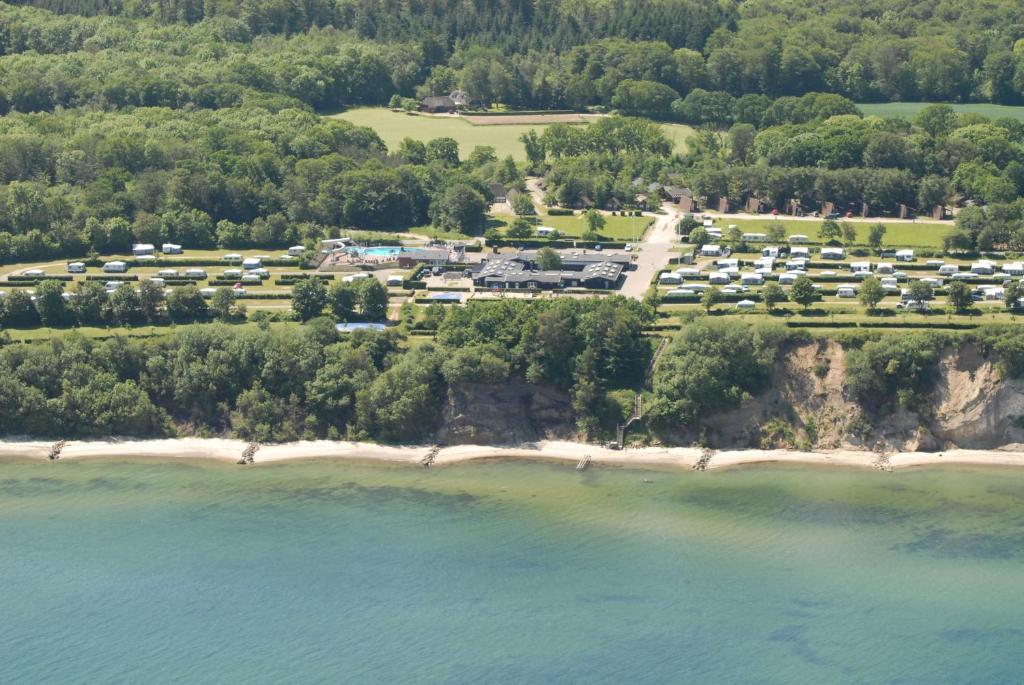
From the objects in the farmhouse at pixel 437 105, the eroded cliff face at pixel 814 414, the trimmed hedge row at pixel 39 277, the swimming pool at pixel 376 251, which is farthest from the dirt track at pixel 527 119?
the eroded cliff face at pixel 814 414

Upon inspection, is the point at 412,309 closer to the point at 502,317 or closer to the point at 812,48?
the point at 502,317

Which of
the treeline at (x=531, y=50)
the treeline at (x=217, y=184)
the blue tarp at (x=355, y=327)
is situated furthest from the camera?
the treeline at (x=531, y=50)

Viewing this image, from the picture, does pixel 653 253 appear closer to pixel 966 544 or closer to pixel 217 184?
pixel 217 184

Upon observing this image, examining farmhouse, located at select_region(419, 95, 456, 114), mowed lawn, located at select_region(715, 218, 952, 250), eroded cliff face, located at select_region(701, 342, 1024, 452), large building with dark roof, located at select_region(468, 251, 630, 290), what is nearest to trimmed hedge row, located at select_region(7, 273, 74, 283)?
large building with dark roof, located at select_region(468, 251, 630, 290)

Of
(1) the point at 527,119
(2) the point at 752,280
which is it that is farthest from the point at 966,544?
(1) the point at 527,119

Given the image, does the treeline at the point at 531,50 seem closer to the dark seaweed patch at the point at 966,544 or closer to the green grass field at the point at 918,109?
the green grass field at the point at 918,109

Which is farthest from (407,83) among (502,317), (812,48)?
(502,317)
